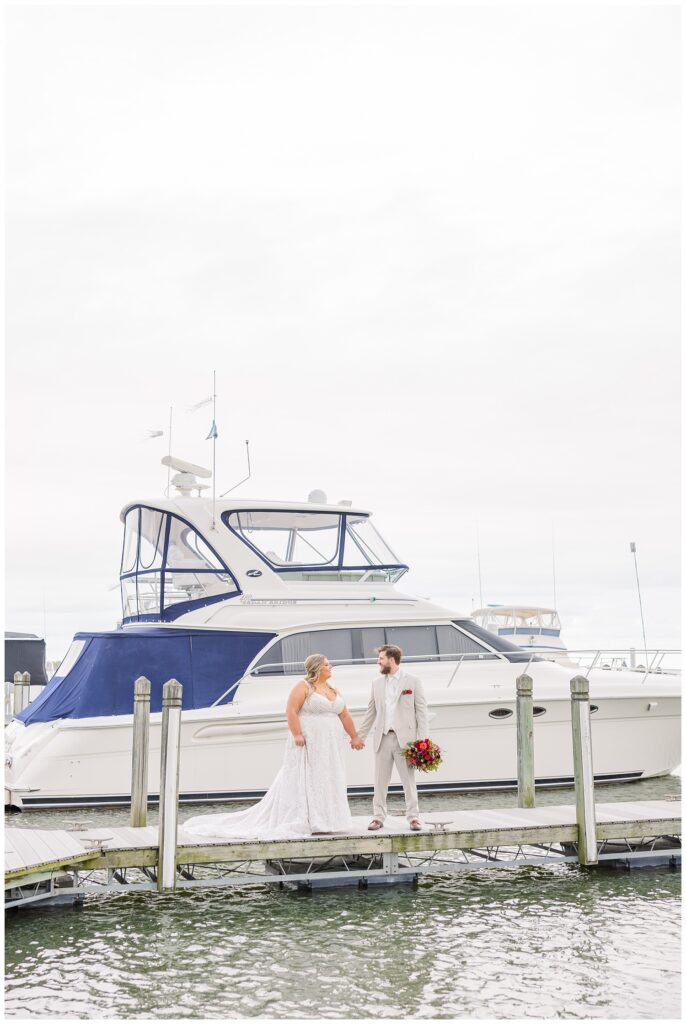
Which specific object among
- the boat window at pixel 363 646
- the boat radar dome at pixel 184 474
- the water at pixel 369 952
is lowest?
the water at pixel 369 952

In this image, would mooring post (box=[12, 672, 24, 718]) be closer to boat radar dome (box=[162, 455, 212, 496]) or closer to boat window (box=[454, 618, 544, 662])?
boat radar dome (box=[162, 455, 212, 496])

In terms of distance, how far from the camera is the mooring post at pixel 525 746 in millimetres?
12695

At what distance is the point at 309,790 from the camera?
10.3m

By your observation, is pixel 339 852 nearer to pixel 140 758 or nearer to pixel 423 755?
pixel 423 755

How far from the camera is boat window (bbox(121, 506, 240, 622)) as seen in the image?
683 inches

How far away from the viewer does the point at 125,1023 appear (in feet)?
24.1

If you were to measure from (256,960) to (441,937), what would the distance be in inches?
63.6

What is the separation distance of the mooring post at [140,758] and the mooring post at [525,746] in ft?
14.1

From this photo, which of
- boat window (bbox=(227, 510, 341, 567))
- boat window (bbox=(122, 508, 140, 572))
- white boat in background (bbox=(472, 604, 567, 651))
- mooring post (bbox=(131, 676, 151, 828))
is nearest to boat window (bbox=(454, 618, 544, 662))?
boat window (bbox=(227, 510, 341, 567))

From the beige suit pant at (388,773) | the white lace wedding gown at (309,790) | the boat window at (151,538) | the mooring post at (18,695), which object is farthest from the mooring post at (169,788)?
the mooring post at (18,695)

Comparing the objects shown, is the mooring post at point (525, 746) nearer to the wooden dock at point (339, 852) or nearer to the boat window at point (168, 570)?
the wooden dock at point (339, 852)

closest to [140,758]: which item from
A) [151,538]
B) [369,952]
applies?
[369,952]

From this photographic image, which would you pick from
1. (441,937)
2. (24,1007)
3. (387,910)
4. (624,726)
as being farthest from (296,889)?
(624,726)

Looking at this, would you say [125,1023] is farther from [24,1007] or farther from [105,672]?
[105,672]
